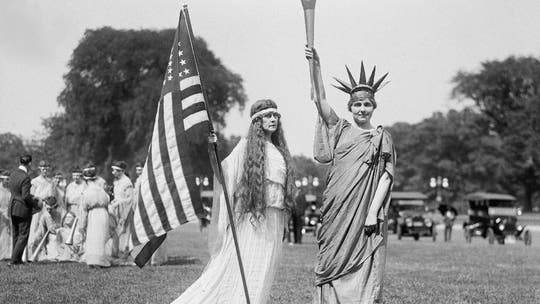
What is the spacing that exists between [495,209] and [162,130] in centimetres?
3376

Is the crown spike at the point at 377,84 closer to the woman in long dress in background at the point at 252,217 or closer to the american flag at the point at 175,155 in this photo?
the woman in long dress in background at the point at 252,217

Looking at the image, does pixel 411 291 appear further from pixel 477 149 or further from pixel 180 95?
pixel 477 149

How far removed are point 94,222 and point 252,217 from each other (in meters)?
8.88

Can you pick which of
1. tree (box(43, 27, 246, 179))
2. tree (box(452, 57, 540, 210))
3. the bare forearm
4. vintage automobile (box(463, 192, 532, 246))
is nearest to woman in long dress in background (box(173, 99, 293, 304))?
the bare forearm

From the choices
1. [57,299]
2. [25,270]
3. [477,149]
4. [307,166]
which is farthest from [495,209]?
[307,166]

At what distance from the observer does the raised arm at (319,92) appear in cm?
717

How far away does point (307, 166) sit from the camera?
400 feet

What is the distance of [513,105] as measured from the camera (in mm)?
79250

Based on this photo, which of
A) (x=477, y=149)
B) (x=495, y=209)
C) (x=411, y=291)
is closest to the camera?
(x=411, y=291)

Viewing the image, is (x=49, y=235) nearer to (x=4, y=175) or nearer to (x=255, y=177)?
(x=4, y=175)

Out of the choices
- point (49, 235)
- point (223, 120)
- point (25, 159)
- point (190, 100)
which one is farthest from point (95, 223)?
point (223, 120)

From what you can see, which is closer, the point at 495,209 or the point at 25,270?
the point at 25,270

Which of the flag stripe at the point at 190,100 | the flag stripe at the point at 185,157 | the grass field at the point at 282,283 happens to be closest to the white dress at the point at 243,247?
the flag stripe at the point at 185,157

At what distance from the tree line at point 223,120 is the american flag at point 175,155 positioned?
4019cm
